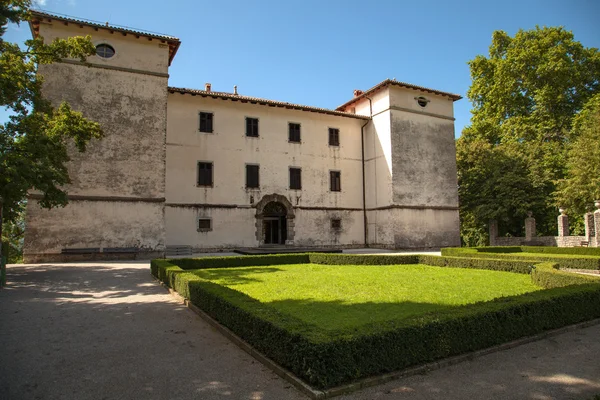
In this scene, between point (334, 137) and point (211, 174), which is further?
point (334, 137)

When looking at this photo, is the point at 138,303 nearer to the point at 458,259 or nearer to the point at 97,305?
the point at 97,305

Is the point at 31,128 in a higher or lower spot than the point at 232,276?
higher

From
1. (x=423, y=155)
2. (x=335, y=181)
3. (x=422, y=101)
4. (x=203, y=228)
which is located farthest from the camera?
(x=422, y=101)

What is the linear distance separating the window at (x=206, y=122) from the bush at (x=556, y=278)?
20.1m

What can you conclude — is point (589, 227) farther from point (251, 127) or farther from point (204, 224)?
point (204, 224)

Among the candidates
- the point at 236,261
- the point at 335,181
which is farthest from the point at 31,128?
the point at 335,181

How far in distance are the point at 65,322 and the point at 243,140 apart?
1960 centimetres

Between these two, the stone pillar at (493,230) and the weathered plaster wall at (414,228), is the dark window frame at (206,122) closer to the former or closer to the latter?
the weathered plaster wall at (414,228)

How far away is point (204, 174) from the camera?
2430cm

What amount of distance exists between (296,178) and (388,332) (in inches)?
891

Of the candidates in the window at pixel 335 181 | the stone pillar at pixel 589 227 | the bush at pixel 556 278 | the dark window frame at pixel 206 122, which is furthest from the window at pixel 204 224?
the stone pillar at pixel 589 227

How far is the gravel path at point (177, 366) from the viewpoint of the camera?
4.11 metres

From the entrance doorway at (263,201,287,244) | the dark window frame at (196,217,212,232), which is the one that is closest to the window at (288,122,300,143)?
the entrance doorway at (263,201,287,244)

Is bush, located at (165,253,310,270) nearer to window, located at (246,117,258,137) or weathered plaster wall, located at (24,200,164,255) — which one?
weathered plaster wall, located at (24,200,164,255)
